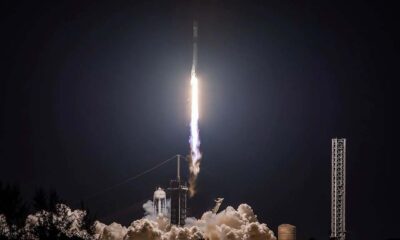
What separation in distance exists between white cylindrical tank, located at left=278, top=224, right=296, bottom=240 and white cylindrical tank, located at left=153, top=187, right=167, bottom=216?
50.2 ft

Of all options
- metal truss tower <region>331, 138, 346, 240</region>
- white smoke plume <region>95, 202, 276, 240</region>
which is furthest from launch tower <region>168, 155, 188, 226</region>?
metal truss tower <region>331, 138, 346, 240</region>

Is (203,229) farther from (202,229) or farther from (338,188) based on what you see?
(338,188)

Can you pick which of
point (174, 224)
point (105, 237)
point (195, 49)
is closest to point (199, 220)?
point (174, 224)

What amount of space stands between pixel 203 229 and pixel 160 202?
796 cm

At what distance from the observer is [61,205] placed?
3201 inches

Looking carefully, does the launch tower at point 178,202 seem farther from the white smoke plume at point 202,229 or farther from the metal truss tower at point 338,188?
the metal truss tower at point 338,188

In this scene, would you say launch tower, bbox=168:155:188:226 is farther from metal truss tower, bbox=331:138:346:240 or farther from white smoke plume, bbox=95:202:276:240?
metal truss tower, bbox=331:138:346:240

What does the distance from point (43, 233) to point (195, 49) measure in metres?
51.4

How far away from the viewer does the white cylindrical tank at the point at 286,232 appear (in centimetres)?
12902

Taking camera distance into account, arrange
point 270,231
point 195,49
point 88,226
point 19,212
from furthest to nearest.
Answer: point 270,231 < point 195,49 < point 88,226 < point 19,212

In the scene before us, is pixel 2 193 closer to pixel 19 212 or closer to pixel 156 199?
pixel 19 212

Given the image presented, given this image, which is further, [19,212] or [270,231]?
[270,231]

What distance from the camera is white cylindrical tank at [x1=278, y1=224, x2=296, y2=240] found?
129025mm

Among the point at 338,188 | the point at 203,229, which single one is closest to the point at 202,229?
the point at 203,229
